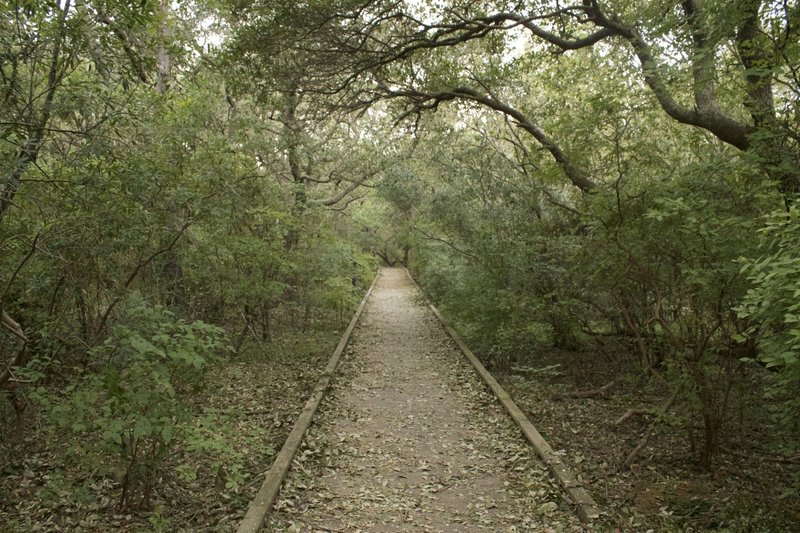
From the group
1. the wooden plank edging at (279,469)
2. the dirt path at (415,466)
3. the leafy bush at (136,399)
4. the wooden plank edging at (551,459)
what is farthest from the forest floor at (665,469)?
→ the leafy bush at (136,399)

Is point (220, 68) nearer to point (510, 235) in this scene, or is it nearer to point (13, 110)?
point (13, 110)

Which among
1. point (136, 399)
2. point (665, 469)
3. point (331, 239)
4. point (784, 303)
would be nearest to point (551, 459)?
point (665, 469)

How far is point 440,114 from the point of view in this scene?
675 inches

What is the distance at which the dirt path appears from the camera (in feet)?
14.8

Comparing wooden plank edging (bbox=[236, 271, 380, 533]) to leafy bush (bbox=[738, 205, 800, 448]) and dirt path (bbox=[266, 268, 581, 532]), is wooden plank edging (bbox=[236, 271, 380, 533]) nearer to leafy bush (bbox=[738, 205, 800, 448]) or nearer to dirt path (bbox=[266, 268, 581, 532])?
dirt path (bbox=[266, 268, 581, 532])

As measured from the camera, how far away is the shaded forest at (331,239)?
166 inches

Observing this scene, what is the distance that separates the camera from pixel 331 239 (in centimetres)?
1234

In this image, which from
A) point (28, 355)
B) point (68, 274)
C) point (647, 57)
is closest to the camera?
point (68, 274)

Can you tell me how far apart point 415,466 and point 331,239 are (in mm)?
7445

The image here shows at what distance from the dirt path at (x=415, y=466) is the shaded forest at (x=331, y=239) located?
0.52 meters

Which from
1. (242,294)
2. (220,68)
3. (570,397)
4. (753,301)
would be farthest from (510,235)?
(753,301)

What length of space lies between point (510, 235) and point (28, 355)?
785 centimetres

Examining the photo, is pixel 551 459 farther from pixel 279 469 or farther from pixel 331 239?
pixel 331 239

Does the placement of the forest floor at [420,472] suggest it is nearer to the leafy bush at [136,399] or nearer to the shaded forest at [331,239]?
the shaded forest at [331,239]
